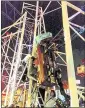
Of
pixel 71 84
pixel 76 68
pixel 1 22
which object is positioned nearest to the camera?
pixel 71 84

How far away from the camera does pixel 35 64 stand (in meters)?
1.06

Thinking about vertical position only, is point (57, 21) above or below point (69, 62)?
above

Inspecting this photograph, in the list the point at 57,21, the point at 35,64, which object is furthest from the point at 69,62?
the point at 57,21

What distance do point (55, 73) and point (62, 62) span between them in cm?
11

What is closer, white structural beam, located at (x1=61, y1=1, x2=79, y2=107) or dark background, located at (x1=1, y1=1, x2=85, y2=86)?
white structural beam, located at (x1=61, y1=1, x2=79, y2=107)

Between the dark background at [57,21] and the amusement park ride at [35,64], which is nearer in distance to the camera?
the amusement park ride at [35,64]

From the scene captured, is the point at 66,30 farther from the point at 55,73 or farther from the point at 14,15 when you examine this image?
the point at 14,15

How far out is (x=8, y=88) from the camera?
42.0 inches

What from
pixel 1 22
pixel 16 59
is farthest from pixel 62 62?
pixel 1 22

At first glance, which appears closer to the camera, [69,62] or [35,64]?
[69,62]

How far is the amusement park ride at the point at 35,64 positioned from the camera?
0.92m

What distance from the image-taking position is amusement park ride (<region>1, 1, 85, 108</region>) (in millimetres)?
922

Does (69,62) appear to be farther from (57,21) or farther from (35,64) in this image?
(57,21)

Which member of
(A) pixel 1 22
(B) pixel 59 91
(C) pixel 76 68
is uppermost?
(A) pixel 1 22
